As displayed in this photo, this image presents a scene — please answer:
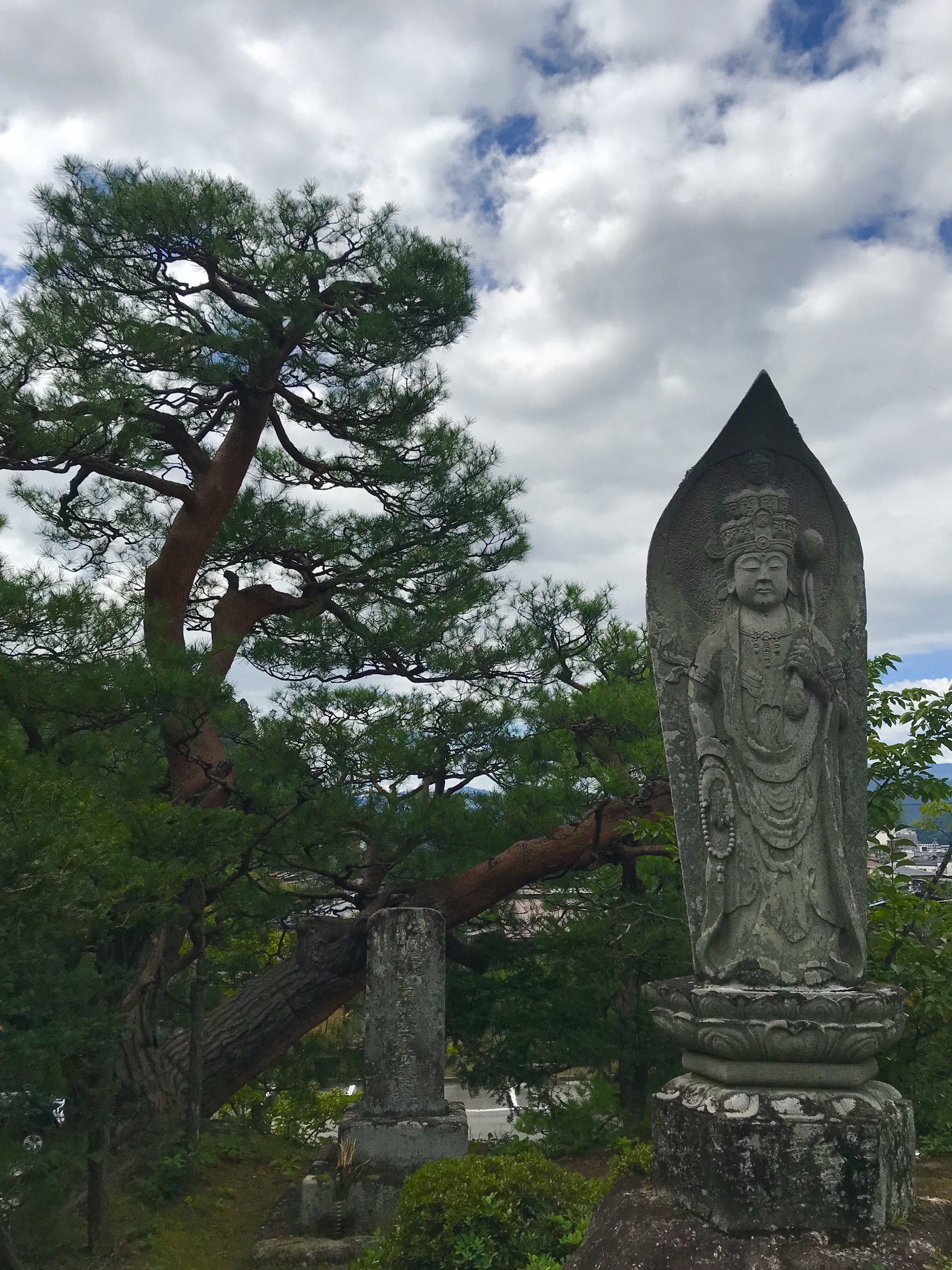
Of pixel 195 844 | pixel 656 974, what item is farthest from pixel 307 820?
pixel 656 974

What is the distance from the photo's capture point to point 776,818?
3.66 m

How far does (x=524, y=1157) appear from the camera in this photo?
4715 mm

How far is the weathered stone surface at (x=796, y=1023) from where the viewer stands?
3.17 metres

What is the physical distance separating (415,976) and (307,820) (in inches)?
57.9

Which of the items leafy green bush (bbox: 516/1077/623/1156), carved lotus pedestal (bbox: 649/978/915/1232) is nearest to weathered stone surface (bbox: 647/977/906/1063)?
carved lotus pedestal (bbox: 649/978/915/1232)

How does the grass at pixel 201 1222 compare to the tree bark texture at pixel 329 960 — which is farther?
the tree bark texture at pixel 329 960

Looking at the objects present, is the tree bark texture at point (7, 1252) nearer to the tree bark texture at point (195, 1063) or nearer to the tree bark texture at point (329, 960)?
the tree bark texture at point (195, 1063)

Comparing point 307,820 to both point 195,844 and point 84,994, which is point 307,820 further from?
point 84,994

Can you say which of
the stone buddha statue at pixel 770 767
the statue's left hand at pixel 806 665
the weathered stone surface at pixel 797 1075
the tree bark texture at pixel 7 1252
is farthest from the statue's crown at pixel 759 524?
the tree bark texture at pixel 7 1252

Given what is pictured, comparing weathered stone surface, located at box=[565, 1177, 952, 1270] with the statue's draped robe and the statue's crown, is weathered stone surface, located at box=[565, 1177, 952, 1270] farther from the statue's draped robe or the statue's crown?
the statue's crown

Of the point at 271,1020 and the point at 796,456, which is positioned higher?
the point at 796,456

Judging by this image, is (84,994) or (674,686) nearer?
(674,686)

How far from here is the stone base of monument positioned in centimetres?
648

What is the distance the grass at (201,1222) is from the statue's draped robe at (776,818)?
4.62 m
